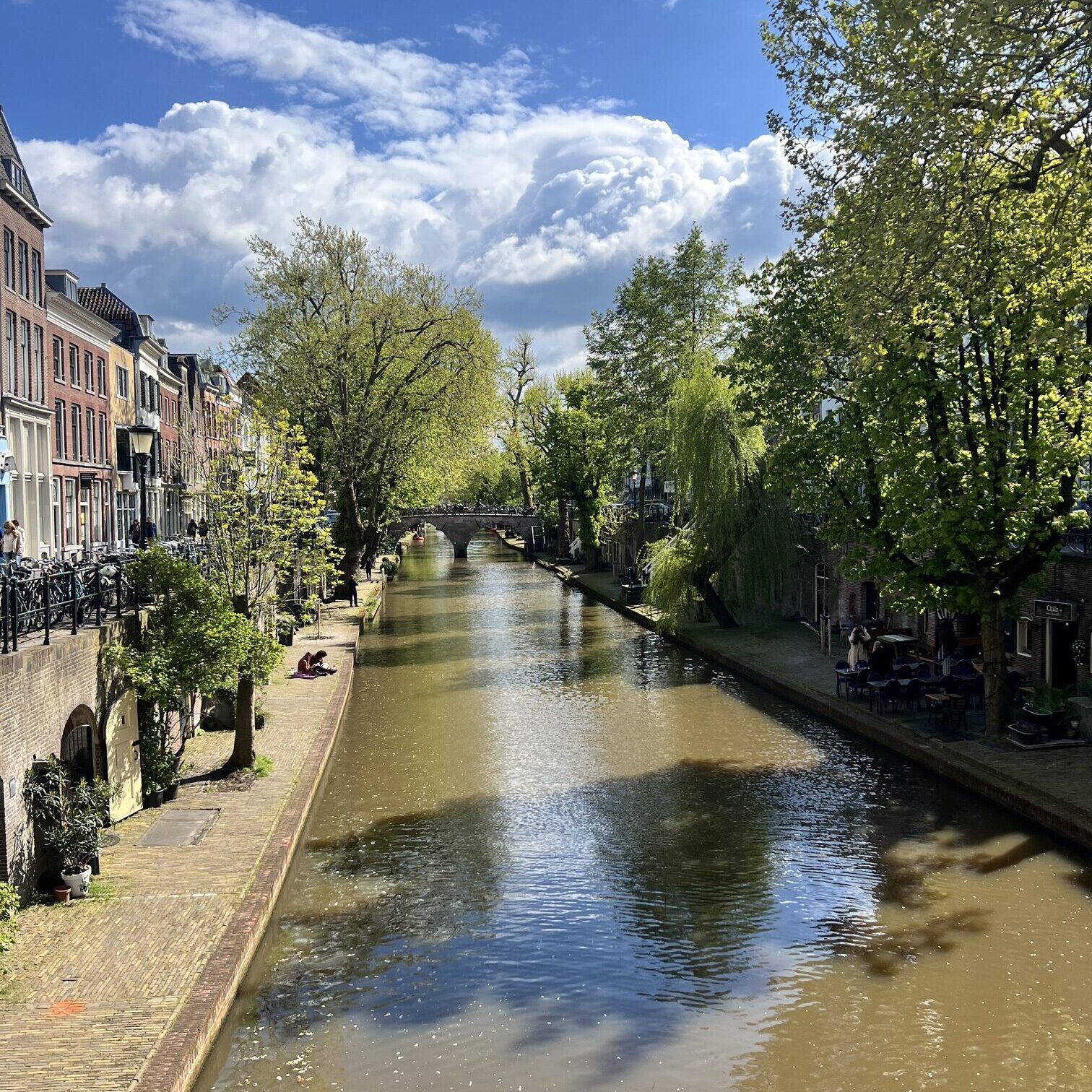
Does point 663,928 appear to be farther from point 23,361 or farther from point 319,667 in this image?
point 23,361

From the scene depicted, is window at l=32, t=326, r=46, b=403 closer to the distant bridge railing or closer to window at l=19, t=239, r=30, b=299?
window at l=19, t=239, r=30, b=299

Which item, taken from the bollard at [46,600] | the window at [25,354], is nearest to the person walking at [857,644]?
the bollard at [46,600]

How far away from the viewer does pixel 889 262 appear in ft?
50.7

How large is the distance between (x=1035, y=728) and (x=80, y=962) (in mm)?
15585

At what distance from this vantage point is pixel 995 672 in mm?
20078

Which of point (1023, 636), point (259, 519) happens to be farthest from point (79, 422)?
point (1023, 636)

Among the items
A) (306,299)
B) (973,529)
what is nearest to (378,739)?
(973,529)

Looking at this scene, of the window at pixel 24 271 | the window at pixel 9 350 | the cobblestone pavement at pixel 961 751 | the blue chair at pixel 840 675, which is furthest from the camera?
the window at pixel 24 271

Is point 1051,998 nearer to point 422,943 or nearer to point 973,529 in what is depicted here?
point 422,943

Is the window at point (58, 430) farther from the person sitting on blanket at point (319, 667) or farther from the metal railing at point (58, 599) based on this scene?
the metal railing at point (58, 599)

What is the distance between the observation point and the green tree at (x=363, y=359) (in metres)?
42.1

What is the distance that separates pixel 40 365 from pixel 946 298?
→ 29.8m

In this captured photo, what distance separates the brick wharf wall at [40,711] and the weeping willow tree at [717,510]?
22.9 metres

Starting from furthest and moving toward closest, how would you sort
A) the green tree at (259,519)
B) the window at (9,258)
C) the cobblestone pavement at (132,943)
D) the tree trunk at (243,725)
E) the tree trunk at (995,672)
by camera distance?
1. the window at (9,258)
2. the green tree at (259,519)
3. the tree trunk at (995,672)
4. the tree trunk at (243,725)
5. the cobblestone pavement at (132,943)
